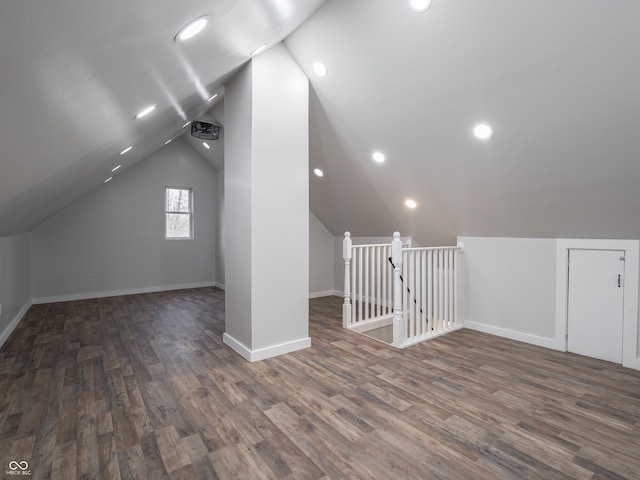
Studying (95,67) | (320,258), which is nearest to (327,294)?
(320,258)

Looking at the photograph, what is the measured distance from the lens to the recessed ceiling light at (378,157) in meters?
3.85

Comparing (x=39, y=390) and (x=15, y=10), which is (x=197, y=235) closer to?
(x=39, y=390)

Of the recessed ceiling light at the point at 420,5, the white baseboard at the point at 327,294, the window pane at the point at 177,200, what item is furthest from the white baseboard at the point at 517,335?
the window pane at the point at 177,200

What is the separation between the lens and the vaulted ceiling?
141 cm

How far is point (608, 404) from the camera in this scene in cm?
240

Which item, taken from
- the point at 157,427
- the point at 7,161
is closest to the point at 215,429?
the point at 157,427

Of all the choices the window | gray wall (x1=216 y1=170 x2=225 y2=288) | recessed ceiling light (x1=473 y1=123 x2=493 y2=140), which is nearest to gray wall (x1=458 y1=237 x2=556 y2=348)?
recessed ceiling light (x1=473 y1=123 x2=493 y2=140)

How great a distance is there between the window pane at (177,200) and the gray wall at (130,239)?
179 mm

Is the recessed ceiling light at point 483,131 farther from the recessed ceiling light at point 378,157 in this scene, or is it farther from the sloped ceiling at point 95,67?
the sloped ceiling at point 95,67

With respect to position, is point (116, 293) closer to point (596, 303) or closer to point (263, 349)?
point (263, 349)

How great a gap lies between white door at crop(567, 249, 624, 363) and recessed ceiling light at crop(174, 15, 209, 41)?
12.3 feet

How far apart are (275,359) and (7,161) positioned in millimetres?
2427

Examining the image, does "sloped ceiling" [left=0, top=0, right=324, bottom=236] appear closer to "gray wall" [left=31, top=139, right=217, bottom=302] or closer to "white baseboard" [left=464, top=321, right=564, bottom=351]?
"gray wall" [left=31, top=139, right=217, bottom=302]

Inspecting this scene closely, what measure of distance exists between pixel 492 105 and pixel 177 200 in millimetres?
6170
